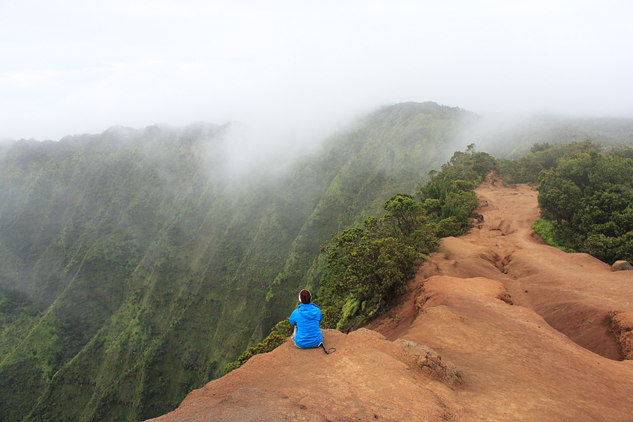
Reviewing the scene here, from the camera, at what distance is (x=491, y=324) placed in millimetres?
9859

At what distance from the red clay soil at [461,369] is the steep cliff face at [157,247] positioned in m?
74.7

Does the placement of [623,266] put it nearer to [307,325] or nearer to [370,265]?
[370,265]

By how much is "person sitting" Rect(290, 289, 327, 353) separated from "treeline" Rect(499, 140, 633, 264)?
2145cm

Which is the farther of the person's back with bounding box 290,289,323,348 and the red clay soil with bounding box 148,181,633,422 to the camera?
the person's back with bounding box 290,289,323,348

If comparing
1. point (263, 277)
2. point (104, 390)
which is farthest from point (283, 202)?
point (104, 390)

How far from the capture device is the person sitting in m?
7.32

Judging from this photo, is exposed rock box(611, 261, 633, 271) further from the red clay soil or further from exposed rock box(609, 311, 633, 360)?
exposed rock box(609, 311, 633, 360)

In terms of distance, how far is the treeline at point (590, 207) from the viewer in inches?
762

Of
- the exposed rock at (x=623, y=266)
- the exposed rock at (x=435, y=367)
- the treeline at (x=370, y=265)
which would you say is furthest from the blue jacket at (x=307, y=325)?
the exposed rock at (x=623, y=266)

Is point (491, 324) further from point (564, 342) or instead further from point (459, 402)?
point (459, 402)

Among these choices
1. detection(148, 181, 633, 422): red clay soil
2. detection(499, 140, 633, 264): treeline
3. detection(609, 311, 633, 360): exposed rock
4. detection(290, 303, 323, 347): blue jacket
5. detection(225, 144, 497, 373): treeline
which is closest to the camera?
detection(148, 181, 633, 422): red clay soil

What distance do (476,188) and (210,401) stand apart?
137 feet

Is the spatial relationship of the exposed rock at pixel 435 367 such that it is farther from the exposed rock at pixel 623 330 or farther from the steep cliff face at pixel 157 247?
the steep cliff face at pixel 157 247

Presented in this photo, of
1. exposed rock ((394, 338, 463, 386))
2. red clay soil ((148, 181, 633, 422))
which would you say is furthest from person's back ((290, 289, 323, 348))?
exposed rock ((394, 338, 463, 386))
